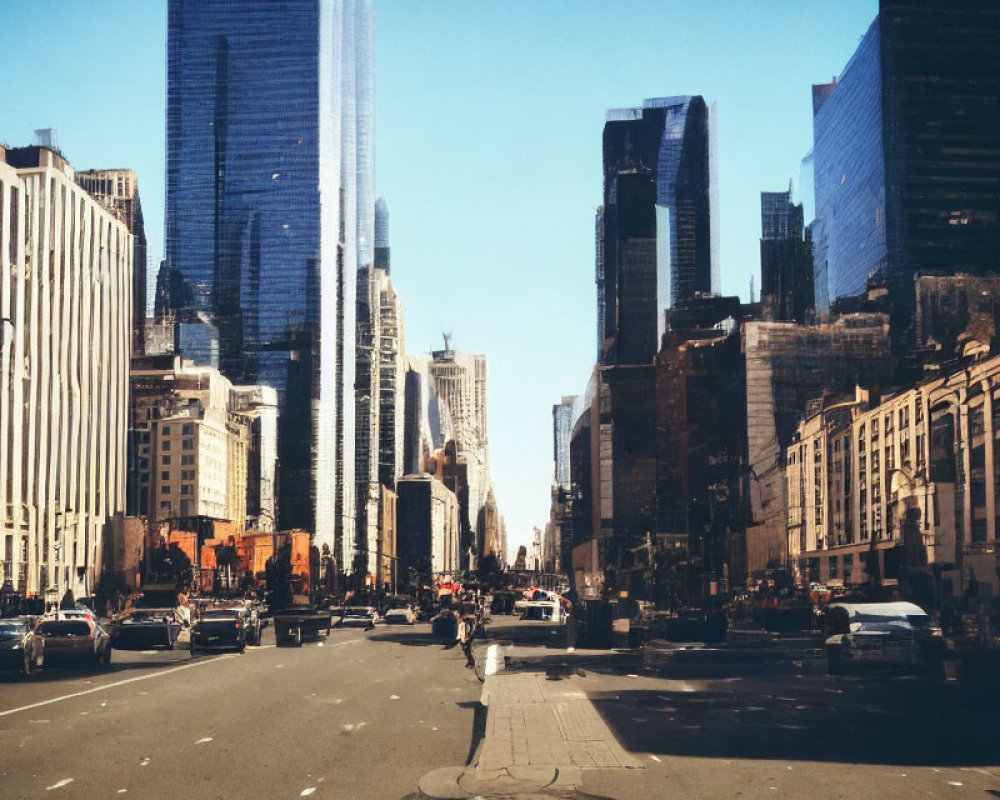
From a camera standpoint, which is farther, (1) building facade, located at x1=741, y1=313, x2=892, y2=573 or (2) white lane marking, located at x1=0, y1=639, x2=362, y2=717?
(1) building facade, located at x1=741, y1=313, x2=892, y2=573

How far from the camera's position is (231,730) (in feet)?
66.4

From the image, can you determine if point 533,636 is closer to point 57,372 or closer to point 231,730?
point 231,730

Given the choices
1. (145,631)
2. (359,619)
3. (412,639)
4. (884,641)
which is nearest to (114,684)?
(145,631)

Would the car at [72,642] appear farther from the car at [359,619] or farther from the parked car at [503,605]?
the parked car at [503,605]

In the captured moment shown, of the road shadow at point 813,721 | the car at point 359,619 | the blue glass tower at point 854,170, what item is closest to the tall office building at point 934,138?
the blue glass tower at point 854,170

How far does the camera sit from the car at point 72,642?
117 feet

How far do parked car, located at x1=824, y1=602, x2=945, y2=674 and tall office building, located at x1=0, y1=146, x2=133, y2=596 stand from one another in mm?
111647

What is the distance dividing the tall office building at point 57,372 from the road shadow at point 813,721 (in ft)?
378

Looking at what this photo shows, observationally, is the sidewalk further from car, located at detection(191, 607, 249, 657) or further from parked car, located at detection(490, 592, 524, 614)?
parked car, located at detection(490, 592, 524, 614)

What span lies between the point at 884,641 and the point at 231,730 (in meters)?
17.1

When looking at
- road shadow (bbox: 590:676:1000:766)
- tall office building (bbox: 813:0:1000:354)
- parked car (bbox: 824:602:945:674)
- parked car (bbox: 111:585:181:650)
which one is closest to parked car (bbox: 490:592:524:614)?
parked car (bbox: 111:585:181:650)

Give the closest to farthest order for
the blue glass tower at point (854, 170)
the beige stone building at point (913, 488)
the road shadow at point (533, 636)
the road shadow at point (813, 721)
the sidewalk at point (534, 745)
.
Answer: the sidewalk at point (534, 745), the road shadow at point (813, 721), the road shadow at point (533, 636), the beige stone building at point (913, 488), the blue glass tower at point (854, 170)

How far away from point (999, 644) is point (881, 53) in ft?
408

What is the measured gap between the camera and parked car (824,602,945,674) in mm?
30984
